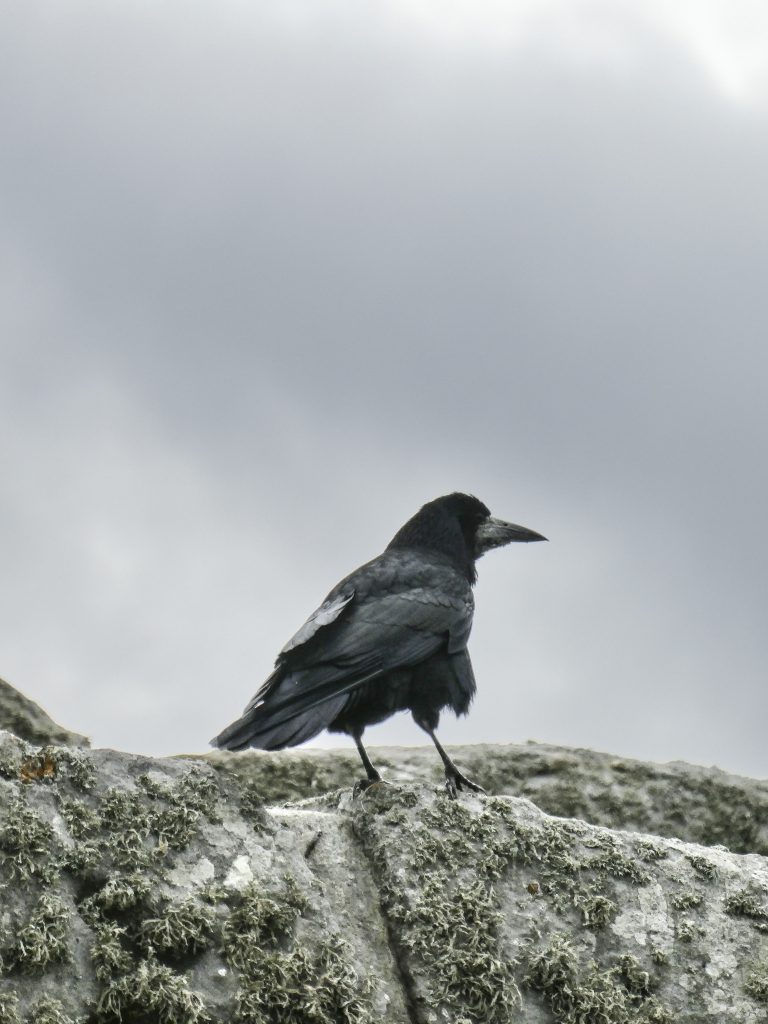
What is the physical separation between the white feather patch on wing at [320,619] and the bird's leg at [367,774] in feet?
1.68

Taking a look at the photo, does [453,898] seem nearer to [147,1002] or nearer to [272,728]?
[147,1002]

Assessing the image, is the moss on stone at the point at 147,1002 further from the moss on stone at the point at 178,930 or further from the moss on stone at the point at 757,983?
the moss on stone at the point at 757,983

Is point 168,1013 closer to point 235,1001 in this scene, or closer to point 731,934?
point 235,1001

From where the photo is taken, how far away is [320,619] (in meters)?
6.70

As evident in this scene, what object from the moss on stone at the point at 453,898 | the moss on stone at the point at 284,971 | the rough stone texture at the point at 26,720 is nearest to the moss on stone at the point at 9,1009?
the moss on stone at the point at 284,971

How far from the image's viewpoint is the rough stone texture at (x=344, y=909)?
3.86 metres

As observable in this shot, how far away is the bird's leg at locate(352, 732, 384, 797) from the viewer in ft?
16.9

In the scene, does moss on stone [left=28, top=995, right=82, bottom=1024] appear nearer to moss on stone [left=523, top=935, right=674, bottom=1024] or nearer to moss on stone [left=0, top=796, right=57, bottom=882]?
moss on stone [left=0, top=796, right=57, bottom=882]

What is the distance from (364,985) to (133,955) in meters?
0.70

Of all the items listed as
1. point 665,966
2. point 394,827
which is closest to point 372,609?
point 394,827

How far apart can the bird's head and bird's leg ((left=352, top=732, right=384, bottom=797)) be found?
2190mm

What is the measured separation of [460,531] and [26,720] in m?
3.34

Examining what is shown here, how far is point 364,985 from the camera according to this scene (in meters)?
4.08

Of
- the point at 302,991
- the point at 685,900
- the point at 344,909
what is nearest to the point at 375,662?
the point at 685,900
